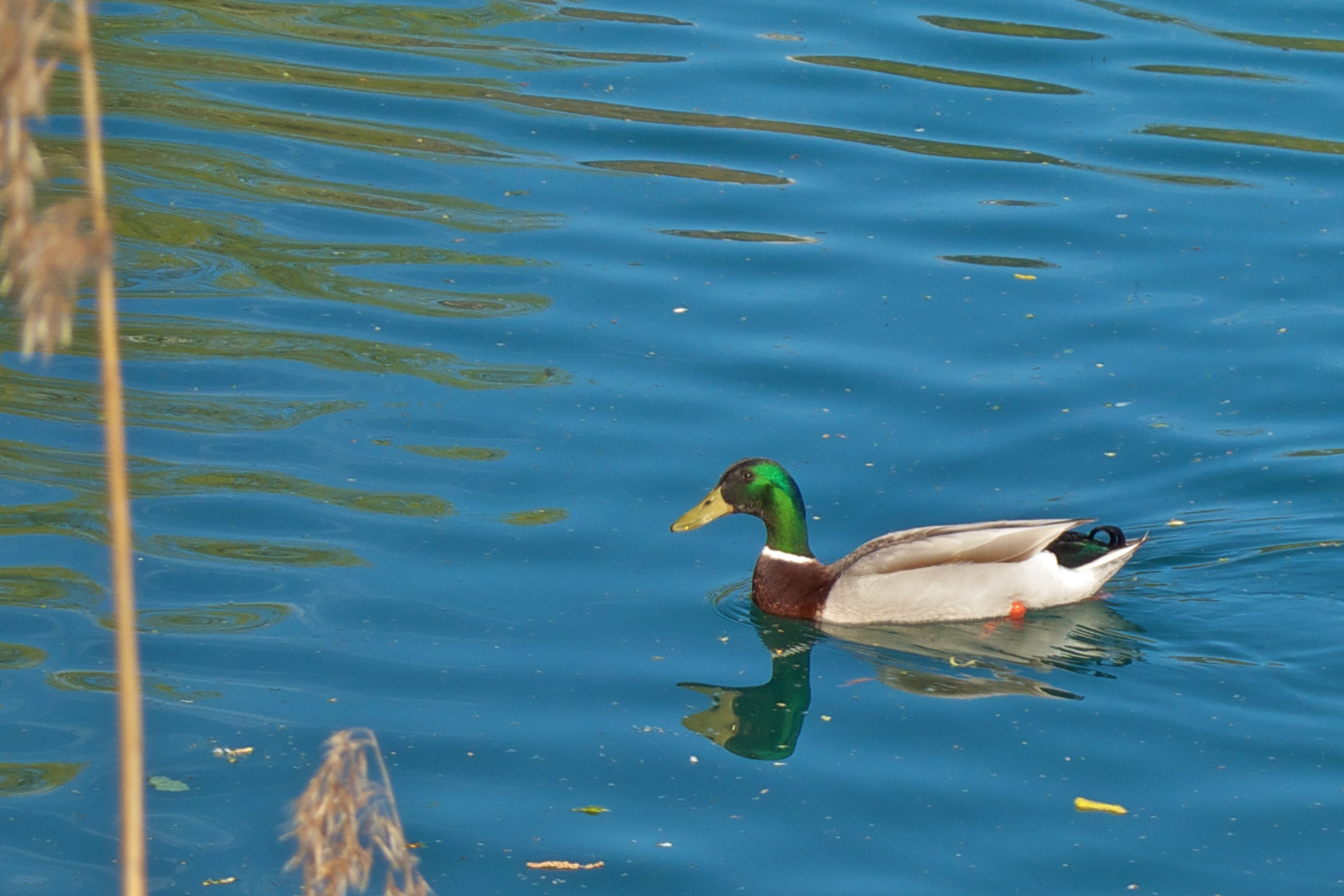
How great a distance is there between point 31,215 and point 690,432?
7.16m

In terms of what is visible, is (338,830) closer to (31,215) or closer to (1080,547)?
(31,215)

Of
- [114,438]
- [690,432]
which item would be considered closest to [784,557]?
[690,432]

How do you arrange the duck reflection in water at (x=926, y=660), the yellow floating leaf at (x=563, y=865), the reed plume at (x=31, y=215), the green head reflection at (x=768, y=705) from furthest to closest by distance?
the duck reflection in water at (x=926, y=660) → the green head reflection at (x=768, y=705) → the yellow floating leaf at (x=563, y=865) → the reed plume at (x=31, y=215)

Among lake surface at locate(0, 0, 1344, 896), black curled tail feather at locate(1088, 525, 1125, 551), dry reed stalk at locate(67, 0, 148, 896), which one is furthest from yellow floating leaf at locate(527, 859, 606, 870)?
dry reed stalk at locate(67, 0, 148, 896)

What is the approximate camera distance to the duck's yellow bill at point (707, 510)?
802 cm

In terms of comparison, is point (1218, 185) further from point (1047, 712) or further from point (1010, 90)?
point (1047, 712)

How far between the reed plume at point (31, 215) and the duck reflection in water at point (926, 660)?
16.2 feet

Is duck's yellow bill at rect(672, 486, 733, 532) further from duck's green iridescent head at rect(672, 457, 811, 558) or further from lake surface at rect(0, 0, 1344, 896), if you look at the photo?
lake surface at rect(0, 0, 1344, 896)

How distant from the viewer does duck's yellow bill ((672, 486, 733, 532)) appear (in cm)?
802

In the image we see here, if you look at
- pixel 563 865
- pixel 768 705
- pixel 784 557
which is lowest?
pixel 563 865

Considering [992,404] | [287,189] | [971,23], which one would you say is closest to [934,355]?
[992,404]

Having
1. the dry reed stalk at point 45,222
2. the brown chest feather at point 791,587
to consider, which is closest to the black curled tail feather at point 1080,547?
the brown chest feather at point 791,587

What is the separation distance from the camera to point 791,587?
7.82 m

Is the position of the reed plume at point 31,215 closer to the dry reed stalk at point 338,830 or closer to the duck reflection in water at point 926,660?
the dry reed stalk at point 338,830
